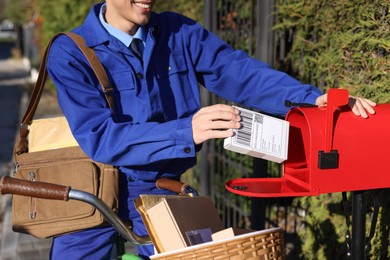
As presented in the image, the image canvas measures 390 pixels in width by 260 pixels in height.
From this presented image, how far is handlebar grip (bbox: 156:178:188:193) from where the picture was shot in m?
2.43

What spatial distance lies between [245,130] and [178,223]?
360 mm

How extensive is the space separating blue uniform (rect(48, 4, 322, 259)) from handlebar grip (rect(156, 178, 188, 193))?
2.9 inches

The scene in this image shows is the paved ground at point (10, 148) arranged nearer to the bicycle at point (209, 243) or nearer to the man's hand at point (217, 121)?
the bicycle at point (209, 243)

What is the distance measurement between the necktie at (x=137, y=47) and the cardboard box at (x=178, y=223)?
0.73 m

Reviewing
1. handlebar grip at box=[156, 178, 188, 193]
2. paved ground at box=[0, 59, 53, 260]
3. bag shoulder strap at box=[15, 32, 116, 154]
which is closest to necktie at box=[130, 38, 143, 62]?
bag shoulder strap at box=[15, 32, 116, 154]

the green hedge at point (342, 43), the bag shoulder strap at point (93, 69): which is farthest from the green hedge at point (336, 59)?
the bag shoulder strap at point (93, 69)

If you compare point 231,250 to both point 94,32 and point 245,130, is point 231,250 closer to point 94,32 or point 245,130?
point 245,130

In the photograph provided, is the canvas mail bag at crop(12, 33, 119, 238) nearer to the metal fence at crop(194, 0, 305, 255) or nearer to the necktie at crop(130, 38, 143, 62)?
the necktie at crop(130, 38, 143, 62)

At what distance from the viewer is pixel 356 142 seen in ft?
6.55

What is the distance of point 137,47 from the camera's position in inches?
102

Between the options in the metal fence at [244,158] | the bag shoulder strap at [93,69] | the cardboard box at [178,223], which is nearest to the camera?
the cardboard box at [178,223]

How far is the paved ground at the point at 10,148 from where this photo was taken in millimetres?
5113

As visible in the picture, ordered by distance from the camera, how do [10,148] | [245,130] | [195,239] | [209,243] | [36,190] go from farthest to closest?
[10,148] → [36,190] → [195,239] → [245,130] → [209,243]

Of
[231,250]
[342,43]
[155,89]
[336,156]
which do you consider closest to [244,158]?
[342,43]
